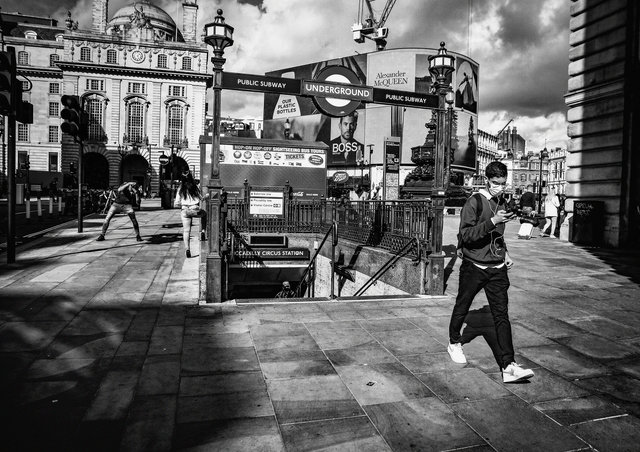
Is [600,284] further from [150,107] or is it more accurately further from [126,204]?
[150,107]

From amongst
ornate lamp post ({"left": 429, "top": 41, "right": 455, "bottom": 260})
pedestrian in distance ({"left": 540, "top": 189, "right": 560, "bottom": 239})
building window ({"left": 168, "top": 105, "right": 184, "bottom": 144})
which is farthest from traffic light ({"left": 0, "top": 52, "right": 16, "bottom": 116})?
building window ({"left": 168, "top": 105, "right": 184, "bottom": 144})

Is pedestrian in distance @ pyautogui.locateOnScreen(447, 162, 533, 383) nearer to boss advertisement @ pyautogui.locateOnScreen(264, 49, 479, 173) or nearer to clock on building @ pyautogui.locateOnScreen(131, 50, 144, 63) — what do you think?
boss advertisement @ pyautogui.locateOnScreen(264, 49, 479, 173)

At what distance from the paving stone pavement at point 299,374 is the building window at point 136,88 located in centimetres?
6608

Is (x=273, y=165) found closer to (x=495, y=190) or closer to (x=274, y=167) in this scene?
(x=274, y=167)

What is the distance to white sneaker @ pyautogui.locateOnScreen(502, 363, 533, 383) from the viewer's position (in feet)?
13.6

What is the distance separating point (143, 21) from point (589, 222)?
241 feet

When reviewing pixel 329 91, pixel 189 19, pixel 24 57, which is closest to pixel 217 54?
pixel 329 91

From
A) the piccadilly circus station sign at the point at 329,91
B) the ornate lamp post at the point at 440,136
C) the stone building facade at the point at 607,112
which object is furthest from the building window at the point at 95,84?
the ornate lamp post at the point at 440,136

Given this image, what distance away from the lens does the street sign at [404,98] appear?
28.3 ft

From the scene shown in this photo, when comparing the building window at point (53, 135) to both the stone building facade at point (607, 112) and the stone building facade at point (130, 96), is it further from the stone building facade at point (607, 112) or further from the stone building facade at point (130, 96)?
the stone building facade at point (607, 112)

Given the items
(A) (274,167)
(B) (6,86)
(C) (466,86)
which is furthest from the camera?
(C) (466,86)

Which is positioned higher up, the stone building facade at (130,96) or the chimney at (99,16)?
the chimney at (99,16)

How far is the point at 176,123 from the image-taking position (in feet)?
225

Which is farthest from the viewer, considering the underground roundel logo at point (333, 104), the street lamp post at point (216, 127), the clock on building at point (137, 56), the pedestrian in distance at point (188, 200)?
the clock on building at point (137, 56)
